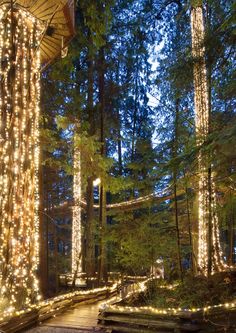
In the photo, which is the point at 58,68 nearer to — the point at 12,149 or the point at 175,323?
the point at 12,149

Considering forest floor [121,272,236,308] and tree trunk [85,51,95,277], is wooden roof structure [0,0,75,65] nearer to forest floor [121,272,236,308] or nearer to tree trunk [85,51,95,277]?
tree trunk [85,51,95,277]

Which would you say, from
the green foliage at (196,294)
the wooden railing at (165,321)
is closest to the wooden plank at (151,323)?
the wooden railing at (165,321)

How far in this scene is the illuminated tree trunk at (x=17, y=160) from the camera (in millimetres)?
5859

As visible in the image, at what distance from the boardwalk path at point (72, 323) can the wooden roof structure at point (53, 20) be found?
5.43 meters

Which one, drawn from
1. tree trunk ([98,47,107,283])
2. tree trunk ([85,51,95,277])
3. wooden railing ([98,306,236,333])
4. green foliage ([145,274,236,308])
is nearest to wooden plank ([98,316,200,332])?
wooden railing ([98,306,236,333])

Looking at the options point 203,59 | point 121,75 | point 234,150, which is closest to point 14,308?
point 234,150

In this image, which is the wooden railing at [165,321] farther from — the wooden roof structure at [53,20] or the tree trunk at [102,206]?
the wooden roof structure at [53,20]

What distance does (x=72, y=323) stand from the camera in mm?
7262

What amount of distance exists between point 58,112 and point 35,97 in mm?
6817

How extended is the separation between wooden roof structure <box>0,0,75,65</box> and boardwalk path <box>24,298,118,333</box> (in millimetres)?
5427

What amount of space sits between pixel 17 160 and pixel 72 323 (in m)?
3.48

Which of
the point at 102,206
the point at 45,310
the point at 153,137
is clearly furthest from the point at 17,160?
the point at 153,137

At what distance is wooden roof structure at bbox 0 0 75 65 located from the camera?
6.51 meters

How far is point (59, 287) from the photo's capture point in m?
14.9
